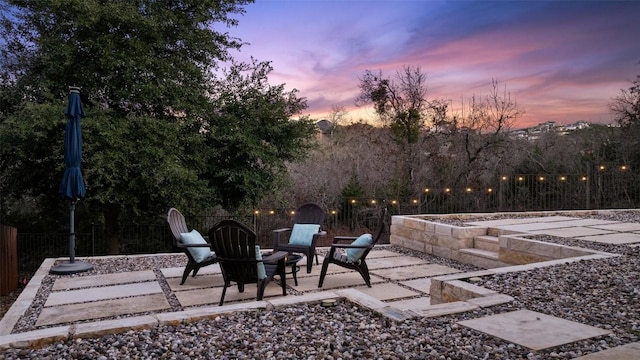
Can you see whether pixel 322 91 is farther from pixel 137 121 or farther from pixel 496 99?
pixel 137 121

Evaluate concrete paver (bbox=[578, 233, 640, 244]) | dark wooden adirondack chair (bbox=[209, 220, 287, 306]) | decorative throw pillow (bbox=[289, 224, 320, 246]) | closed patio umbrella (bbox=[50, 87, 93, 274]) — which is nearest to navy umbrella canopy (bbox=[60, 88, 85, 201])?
closed patio umbrella (bbox=[50, 87, 93, 274])

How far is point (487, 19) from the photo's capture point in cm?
945

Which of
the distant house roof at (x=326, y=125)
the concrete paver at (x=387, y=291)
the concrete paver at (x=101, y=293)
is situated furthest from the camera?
the distant house roof at (x=326, y=125)

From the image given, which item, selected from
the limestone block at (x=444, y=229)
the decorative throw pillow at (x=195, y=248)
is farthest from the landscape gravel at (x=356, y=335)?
the limestone block at (x=444, y=229)

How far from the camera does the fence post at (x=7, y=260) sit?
260 inches

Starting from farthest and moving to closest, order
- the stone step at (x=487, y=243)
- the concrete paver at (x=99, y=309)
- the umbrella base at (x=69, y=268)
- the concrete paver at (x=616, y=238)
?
the stone step at (x=487, y=243) → the concrete paver at (x=616, y=238) → the umbrella base at (x=69, y=268) → the concrete paver at (x=99, y=309)

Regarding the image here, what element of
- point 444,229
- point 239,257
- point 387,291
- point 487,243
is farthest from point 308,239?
point 487,243

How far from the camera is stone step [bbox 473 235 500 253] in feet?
20.1

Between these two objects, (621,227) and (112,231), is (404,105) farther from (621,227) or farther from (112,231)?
(112,231)

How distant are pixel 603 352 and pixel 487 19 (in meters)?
8.74

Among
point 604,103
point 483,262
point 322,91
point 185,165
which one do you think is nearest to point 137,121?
point 185,165

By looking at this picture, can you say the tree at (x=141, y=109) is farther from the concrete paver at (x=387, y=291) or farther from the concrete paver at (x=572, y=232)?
the concrete paver at (x=572, y=232)

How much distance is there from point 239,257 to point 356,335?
187 centimetres

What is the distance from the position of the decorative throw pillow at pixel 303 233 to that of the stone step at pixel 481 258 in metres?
2.29
